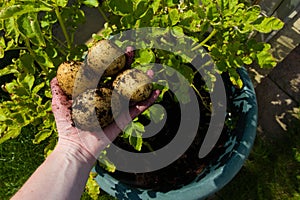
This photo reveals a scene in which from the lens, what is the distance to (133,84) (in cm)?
150

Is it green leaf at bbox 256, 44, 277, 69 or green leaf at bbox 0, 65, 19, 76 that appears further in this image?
green leaf at bbox 0, 65, 19, 76

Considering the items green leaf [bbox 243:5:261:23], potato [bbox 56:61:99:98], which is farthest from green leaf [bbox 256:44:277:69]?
potato [bbox 56:61:99:98]

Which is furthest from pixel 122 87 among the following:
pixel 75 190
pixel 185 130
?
pixel 185 130

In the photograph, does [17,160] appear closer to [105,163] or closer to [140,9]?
[105,163]

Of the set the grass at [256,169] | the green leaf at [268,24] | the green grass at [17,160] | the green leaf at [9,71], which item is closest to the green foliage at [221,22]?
the green leaf at [268,24]

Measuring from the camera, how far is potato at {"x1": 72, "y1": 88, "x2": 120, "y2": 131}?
1484mm

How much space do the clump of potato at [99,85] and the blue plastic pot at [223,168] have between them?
37 cm

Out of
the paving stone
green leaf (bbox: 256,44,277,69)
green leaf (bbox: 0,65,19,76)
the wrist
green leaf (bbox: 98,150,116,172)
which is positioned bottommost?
green leaf (bbox: 98,150,116,172)

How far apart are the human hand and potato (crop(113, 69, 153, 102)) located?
6 centimetres

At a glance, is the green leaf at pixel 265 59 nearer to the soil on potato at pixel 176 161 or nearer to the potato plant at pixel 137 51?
the potato plant at pixel 137 51

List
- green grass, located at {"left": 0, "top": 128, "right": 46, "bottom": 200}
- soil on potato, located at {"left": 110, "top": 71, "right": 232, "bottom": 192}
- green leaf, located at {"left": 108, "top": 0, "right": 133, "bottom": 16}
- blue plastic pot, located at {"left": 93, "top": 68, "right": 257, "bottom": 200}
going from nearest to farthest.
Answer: green leaf, located at {"left": 108, "top": 0, "right": 133, "bottom": 16} → blue plastic pot, located at {"left": 93, "top": 68, "right": 257, "bottom": 200} → soil on potato, located at {"left": 110, "top": 71, "right": 232, "bottom": 192} → green grass, located at {"left": 0, "top": 128, "right": 46, "bottom": 200}

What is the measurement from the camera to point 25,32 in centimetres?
127

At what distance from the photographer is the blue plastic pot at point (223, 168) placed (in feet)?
5.73

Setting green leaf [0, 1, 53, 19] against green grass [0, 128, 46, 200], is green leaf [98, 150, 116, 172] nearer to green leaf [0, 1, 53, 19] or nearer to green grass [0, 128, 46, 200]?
green leaf [0, 1, 53, 19]
